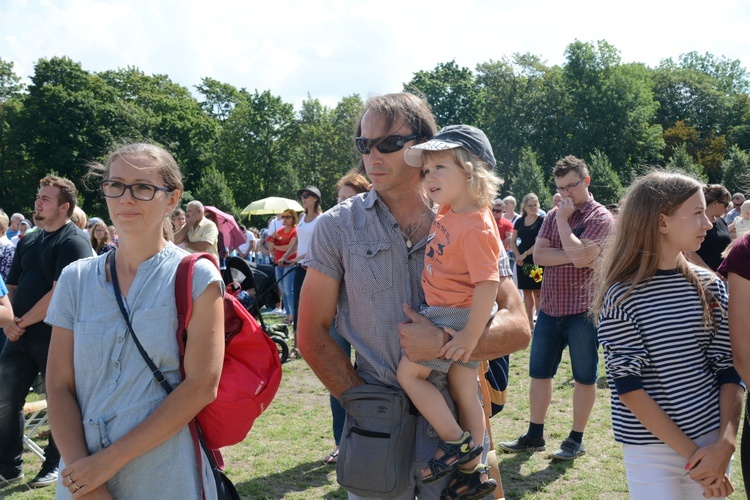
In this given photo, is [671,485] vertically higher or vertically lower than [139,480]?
lower

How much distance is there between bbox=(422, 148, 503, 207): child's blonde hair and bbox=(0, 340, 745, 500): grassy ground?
9.90 ft

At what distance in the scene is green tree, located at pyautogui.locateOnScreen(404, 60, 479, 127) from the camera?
61.3m

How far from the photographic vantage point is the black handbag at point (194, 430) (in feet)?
7.27

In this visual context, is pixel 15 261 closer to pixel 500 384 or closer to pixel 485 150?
pixel 500 384

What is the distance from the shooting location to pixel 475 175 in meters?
2.49

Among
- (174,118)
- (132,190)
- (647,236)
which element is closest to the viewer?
(132,190)

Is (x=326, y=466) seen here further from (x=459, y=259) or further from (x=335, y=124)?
(x=335, y=124)

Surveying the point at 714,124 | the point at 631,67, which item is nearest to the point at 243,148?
the point at 631,67

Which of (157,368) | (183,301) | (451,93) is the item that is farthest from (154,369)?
(451,93)

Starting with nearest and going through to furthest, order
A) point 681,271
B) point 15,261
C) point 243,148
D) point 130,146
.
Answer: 1. point 130,146
2. point 681,271
3. point 15,261
4. point 243,148

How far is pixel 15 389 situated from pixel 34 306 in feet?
2.38

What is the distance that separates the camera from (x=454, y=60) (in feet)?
210

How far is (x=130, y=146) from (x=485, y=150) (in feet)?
4.35

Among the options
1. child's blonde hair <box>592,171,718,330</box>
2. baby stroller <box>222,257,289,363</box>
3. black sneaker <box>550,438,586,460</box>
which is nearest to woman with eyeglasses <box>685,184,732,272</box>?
black sneaker <box>550,438,586,460</box>
